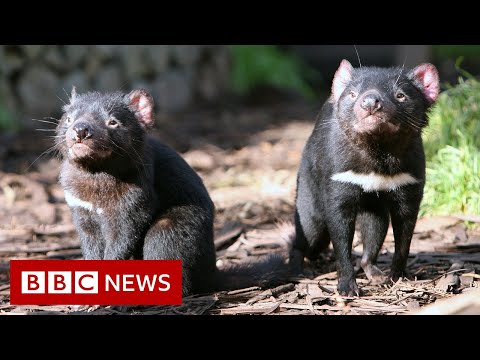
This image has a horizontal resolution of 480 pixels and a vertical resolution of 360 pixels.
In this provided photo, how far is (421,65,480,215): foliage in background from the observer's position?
502 centimetres

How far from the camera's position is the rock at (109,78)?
27.4ft

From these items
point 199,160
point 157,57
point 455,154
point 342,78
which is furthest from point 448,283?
point 157,57

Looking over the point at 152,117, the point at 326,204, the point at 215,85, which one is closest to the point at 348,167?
the point at 326,204

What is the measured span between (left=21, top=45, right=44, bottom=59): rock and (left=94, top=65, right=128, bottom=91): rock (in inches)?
28.1

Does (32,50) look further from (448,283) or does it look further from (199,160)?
(448,283)

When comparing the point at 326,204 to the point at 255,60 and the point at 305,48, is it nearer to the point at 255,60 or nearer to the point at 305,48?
the point at 255,60

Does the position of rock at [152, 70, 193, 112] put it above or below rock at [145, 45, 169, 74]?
below

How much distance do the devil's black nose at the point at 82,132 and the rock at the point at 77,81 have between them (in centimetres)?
469

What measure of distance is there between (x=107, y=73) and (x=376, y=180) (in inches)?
211

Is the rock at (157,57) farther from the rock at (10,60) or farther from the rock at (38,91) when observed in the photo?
the rock at (10,60)

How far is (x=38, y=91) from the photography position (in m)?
7.82

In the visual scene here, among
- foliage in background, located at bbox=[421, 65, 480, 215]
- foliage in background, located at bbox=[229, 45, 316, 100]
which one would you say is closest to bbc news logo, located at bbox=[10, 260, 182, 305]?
foliage in background, located at bbox=[421, 65, 480, 215]

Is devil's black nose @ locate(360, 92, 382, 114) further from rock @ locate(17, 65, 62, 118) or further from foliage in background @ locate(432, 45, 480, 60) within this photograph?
foliage in background @ locate(432, 45, 480, 60)

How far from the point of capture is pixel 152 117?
3881 millimetres
